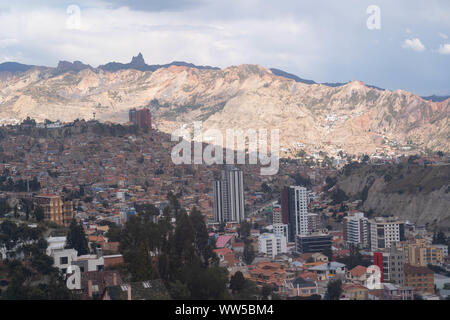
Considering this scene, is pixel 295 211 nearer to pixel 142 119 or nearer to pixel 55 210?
pixel 55 210

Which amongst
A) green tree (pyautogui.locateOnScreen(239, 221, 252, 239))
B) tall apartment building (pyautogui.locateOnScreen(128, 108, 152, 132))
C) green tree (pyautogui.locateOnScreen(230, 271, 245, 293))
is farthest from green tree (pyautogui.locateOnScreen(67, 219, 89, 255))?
tall apartment building (pyautogui.locateOnScreen(128, 108, 152, 132))

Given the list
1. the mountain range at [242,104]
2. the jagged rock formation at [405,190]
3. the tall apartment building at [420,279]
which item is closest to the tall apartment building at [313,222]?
the jagged rock formation at [405,190]

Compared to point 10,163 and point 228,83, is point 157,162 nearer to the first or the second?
point 10,163

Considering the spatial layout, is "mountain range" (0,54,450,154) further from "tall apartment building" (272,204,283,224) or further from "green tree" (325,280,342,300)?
"green tree" (325,280,342,300)

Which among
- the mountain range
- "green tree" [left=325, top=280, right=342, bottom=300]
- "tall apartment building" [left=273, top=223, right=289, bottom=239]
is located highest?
the mountain range

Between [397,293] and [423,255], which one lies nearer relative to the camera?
[397,293]

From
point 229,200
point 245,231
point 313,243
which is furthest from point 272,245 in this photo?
point 229,200

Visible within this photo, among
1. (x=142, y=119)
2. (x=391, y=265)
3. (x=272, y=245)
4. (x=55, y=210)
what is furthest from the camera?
(x=142, y=119)

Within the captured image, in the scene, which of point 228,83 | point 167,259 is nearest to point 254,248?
point 167,259
